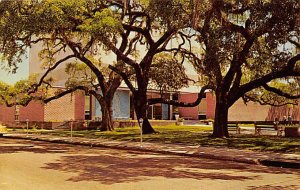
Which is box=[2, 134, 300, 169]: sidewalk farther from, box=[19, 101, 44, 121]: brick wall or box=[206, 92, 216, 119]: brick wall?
box=[206, 92, 216, 119]: brick wall

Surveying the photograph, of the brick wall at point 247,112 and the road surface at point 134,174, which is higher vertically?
the brick wall at point 247,112

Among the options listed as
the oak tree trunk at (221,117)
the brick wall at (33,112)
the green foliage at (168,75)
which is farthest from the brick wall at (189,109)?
the oak tree trunk at (221,117)

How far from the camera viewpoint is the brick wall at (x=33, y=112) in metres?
42.6

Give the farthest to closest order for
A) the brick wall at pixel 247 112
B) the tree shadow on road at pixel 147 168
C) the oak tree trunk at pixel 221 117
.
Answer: the brick wall at pixel 247 112, the oak tree trunk at pixel 221 117, the tree shadow on road at pixel 147 168

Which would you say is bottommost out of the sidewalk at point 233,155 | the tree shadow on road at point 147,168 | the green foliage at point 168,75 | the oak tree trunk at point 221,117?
the tree shadow on road at point 147,168

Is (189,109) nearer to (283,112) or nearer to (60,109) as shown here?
(283,112)

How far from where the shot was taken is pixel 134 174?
11.6 meters

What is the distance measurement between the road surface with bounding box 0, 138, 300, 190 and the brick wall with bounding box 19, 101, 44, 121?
2704cm

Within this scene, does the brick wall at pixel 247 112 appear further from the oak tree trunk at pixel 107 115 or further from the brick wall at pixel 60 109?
the oak tree trunk at pixel 107 115

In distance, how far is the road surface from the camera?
9.82 metres

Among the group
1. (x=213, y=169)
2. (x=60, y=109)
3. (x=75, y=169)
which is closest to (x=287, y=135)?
(x=213, y=169)

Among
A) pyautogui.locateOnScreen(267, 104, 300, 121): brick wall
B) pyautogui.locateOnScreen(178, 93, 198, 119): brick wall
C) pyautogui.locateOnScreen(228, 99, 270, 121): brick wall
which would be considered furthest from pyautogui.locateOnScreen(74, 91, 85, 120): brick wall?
pyautogui.locateOnScreen(267, 104, 300, 121): brick wall

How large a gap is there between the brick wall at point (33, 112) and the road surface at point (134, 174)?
1065 inches

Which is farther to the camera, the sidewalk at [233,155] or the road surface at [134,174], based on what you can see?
the sidewalk at [233,155]
